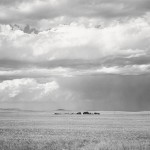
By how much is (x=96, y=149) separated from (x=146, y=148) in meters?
Answer: 5.68

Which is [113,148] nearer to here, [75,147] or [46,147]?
[75,147]

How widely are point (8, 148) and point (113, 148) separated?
11.3 m

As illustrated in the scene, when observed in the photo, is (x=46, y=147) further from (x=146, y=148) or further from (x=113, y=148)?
(x=146, y=148)

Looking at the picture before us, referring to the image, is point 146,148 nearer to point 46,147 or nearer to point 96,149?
point 96,149

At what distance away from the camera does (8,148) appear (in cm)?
3077

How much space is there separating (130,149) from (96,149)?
371 cm

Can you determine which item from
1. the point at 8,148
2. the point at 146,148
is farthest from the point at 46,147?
the point at 146,148

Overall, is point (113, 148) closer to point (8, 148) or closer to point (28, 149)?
point (28, 149)

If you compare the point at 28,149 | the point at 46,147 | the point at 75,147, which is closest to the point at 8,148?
the point at 28,149

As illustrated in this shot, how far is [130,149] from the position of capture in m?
30.7

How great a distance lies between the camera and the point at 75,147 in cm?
3225

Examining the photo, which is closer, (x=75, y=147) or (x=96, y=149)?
(x=96, y=149)

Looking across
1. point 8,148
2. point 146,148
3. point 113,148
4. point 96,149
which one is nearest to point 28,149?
point 8,148

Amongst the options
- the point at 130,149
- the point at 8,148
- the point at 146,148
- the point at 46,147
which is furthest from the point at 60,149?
the point at 146,148
